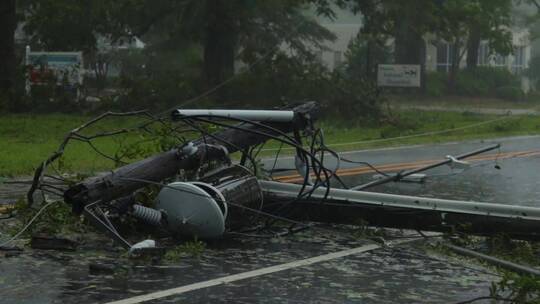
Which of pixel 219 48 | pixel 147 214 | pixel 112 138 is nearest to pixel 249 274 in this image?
pixel 147 214

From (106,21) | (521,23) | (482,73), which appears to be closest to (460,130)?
(106,21)

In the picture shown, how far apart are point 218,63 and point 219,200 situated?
22187mm

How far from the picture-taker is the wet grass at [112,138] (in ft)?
51.3

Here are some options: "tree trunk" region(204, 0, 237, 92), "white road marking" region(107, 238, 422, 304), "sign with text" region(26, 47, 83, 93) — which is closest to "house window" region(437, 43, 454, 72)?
"tree trunk" region(204, 0, 237, 92)

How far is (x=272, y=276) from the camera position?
7594mm

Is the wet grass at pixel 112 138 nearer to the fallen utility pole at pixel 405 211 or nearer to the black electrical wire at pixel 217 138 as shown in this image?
the black electrical wire at pixel 217 138

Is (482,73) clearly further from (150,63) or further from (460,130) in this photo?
(460,130)

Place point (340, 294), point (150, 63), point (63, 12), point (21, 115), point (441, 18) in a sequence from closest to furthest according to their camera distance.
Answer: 1. point (340, 294)
2. point (21, 115)
3. point (63, 12)
4. point (441, 18)
5. point (150, 63)

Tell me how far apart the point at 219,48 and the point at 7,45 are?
6037mm

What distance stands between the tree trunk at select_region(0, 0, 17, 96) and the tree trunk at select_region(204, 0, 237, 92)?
5.29 metres

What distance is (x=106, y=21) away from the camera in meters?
29.6

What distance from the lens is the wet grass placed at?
616 inches

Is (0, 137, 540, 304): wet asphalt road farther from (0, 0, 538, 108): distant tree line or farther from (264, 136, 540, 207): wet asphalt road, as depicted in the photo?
(0, 0, 538, 108): distant tree line

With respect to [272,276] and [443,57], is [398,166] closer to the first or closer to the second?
[272,276]
